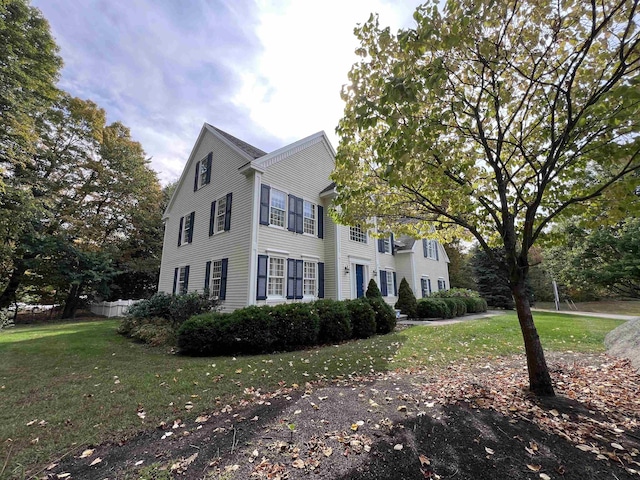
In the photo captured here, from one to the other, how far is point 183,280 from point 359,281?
9292 mm

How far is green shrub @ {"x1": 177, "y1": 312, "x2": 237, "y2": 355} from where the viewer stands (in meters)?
7.17

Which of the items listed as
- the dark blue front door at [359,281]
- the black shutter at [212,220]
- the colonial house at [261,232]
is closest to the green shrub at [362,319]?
the colonial house at [261,232]

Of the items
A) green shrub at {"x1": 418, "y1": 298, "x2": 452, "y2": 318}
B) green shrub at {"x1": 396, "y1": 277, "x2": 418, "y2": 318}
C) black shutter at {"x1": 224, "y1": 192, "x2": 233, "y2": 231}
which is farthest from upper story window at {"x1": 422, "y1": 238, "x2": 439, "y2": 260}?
black shutter at {"x1": 224, "y1": 192, "x2": 233, "y2": 231}

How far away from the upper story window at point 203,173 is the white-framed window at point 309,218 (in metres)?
5.19

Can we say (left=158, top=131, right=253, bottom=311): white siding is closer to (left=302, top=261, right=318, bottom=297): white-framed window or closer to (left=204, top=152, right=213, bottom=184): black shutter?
(left=204, top=152, right=213, bottom=184): black shutter

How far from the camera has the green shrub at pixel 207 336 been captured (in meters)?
7.17

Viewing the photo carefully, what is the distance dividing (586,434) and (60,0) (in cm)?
1208

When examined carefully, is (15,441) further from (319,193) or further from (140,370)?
(319,193)

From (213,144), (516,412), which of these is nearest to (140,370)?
(516,412)

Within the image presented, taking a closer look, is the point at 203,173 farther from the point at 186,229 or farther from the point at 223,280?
the point at 223,280

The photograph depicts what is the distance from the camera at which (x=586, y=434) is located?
2.94 meters

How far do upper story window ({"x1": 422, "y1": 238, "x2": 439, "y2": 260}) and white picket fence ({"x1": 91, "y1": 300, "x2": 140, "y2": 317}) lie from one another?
20.7 metres

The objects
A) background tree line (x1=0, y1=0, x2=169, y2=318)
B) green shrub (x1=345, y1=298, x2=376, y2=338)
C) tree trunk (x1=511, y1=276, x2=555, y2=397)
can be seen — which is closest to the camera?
tree trunk (x1=511, y1=276, x2=555, y2=397)

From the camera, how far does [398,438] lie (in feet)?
9.70
